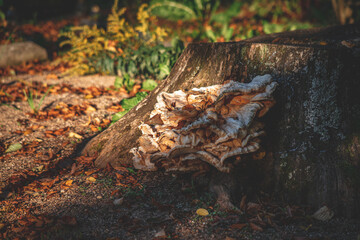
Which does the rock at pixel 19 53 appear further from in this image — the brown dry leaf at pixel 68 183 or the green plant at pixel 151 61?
the brown dry leaf at pixel 68 183

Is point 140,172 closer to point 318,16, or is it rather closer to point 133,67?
point 133,67

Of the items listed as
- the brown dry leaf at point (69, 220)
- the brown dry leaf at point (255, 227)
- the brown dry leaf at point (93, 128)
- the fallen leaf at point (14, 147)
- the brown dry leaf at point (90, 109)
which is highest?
the brown dry leaf at point (255, 227)

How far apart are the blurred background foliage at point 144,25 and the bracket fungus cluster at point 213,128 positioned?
8.05 feet

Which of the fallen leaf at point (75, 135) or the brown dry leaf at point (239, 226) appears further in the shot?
the fallen leaf at point (75, 135)

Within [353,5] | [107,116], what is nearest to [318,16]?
[353,5]

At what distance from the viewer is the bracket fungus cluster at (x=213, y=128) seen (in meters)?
2.01

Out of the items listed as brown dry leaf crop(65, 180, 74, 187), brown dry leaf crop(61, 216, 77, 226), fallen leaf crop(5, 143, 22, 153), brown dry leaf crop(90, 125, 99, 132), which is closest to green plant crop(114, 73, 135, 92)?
brown dry leaf crop(90, 125, 99, 132)

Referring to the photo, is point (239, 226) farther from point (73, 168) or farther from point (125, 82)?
point (125, 82)

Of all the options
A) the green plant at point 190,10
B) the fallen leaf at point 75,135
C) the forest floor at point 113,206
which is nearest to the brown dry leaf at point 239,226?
the forest floor at point 113,206

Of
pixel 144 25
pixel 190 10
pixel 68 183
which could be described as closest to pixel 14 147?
pixel 68 183

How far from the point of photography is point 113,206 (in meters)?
2.25

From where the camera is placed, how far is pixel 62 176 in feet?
8.87

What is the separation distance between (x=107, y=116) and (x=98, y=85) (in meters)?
1.53

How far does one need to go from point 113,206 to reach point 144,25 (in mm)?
4093
